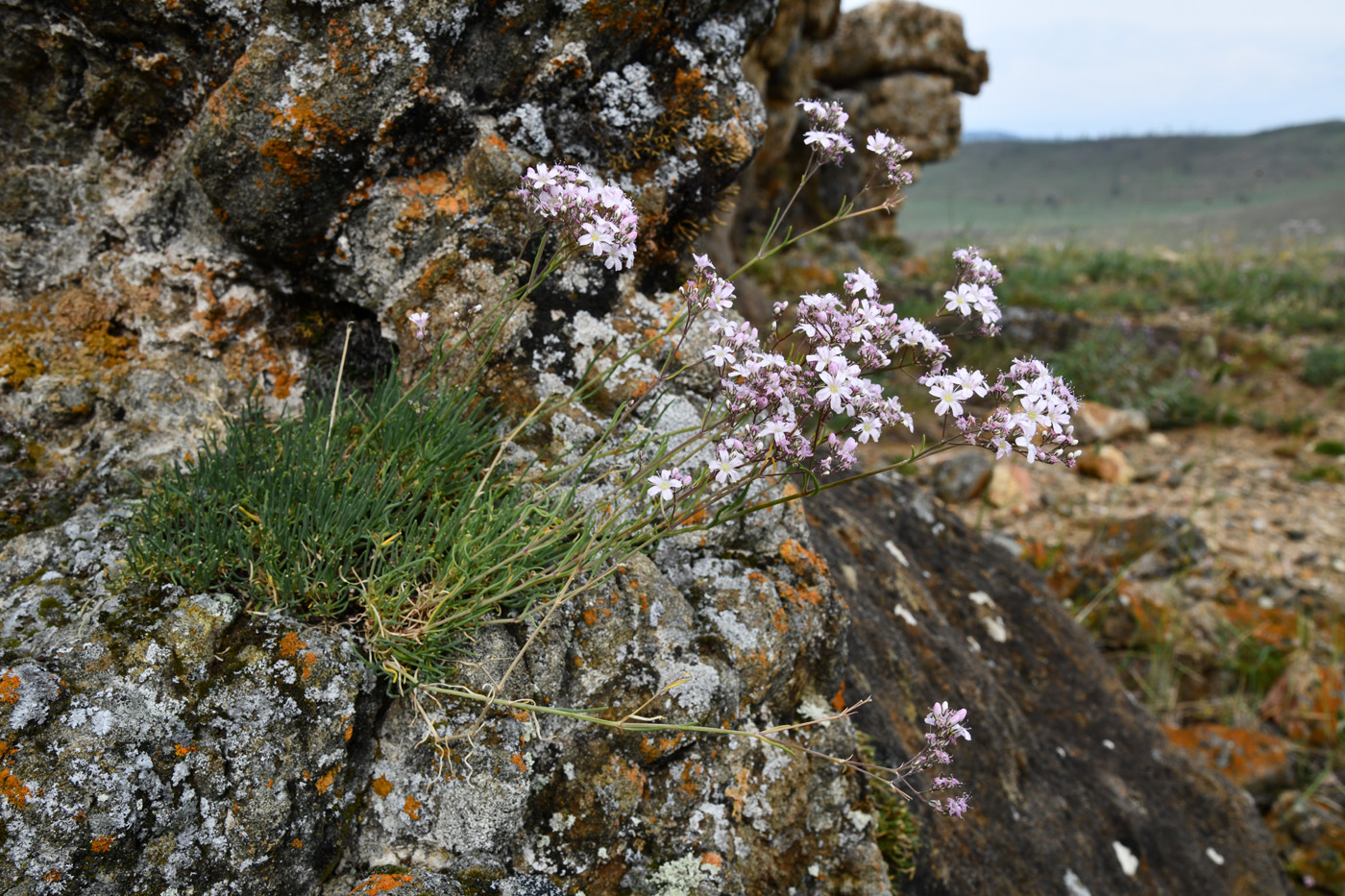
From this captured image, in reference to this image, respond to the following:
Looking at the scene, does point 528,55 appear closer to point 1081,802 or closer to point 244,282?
point 244,282

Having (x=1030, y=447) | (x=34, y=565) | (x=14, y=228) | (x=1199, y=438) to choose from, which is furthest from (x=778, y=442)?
(x=1199, y=438)

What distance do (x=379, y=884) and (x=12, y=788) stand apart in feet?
2.78

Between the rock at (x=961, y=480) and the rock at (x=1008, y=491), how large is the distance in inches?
3.6

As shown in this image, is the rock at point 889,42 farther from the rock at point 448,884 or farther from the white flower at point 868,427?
the rock at point 448,884

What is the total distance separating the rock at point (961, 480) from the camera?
8086 mm

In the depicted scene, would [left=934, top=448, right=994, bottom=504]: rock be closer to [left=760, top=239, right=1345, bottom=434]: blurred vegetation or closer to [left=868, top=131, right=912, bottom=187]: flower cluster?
[left=760, top=239, right=1345, bottom=434]: blurred vegetation

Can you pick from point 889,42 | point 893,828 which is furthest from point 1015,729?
point 889,42

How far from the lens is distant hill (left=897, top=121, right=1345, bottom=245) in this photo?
5605 centimetres

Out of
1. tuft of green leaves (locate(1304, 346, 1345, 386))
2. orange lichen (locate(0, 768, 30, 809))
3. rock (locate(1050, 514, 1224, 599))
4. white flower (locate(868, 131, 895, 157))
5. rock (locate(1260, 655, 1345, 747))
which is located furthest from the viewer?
tuft of green leaves (locate(1304, 346, 1345, 386))

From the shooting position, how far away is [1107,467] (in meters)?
8.70

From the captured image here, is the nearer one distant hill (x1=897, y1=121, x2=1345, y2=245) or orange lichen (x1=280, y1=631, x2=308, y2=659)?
orange lichen (x1=280, y1=631, x2=308, y2=659)

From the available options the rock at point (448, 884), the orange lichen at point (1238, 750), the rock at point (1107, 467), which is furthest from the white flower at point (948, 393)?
the rock at point (1107, 467)

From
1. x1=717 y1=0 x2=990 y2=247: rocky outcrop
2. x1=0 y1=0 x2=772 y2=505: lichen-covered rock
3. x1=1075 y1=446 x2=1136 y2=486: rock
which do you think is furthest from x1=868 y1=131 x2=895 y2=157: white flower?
x1=717 y1=0 x2=990 y2=247: rocky outcrop

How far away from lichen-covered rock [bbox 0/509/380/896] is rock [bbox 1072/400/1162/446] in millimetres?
9372
